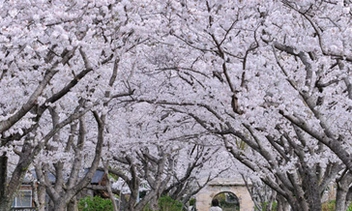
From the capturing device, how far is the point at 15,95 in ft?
28.9

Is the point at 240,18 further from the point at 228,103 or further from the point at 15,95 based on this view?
the point at 15,95

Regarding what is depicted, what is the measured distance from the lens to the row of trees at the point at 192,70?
7.04 metres

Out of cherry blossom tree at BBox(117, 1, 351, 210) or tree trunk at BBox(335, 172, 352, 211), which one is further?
tree trunk at BBox(335, 172, 352, 211)

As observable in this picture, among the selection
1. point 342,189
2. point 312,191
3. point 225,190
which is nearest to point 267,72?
point 312,191

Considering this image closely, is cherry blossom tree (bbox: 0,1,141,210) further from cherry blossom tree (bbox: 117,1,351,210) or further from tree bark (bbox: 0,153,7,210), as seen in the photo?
cherry blossom tree (bbox: 117,1,351,210)

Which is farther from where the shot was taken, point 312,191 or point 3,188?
point 312,191

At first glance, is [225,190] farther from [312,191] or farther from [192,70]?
[192,70]

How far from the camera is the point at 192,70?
8875mm

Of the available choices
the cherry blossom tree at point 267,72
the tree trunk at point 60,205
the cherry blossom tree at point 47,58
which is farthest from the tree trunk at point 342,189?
the tree trunk at point 60,205

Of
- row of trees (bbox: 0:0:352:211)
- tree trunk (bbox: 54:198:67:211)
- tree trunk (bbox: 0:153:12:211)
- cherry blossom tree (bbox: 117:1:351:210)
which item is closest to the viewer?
row of trees (bbox: 0:0:352:211)

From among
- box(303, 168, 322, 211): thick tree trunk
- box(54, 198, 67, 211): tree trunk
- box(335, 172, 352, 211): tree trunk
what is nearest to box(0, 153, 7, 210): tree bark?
box(54, 198, 67, 211): tree trunk

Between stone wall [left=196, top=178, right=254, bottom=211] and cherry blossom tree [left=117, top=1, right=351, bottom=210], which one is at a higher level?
stone wall [left=196, top=178, right=254, bottom=211]

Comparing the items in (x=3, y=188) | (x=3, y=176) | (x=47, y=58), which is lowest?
(x=3, y=188)

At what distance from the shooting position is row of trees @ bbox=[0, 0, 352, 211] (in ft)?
23.1
